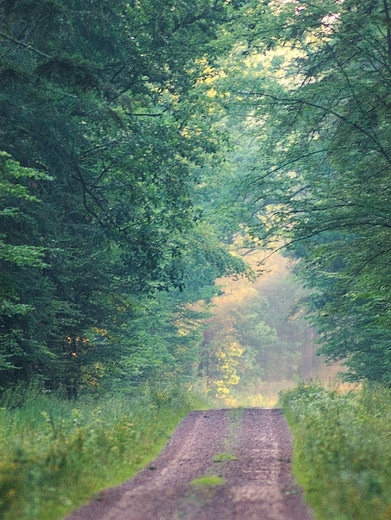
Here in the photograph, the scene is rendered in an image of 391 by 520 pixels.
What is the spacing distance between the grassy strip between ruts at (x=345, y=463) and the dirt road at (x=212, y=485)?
0.28m

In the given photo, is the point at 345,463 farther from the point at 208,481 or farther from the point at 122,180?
the point at 122,180

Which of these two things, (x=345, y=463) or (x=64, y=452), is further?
(x=64, y=452)

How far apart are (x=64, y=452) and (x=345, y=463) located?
147 inches

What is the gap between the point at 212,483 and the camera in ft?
27.8

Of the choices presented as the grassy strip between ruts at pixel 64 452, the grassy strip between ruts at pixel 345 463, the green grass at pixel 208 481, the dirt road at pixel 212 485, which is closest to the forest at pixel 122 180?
the grassy strip between ruts at pixel 64 452

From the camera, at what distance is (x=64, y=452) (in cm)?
777

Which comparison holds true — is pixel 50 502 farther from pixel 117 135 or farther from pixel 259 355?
pixel 259 355

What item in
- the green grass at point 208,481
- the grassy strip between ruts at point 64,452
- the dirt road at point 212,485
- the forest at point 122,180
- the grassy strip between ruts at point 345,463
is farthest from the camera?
the forest at point 122,180

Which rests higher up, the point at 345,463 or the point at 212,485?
the point at 345,463

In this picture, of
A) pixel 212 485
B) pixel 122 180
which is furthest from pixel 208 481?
pixel 122 180

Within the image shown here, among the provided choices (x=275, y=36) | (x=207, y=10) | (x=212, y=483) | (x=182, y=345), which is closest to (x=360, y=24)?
Result: (x=275, y=36)

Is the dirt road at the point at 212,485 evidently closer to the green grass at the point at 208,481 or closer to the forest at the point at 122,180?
the green grass at the point at 208,481

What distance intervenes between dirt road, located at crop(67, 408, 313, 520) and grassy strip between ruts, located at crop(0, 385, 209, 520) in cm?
28

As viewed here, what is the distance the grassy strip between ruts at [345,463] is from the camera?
6.19 m
